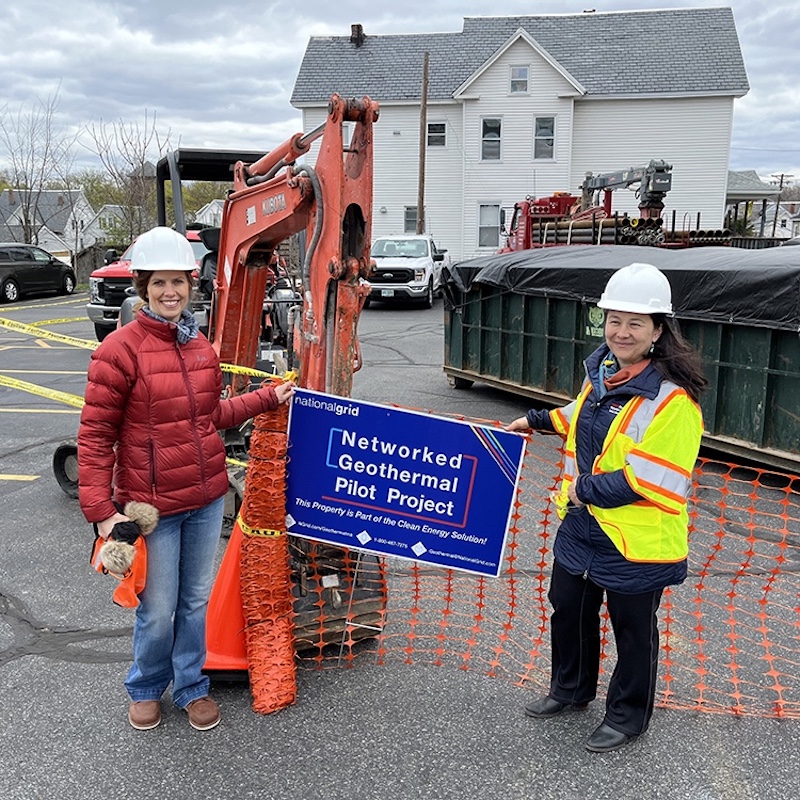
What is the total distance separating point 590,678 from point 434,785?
864mm

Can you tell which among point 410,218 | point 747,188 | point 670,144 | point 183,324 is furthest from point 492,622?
point 747,188

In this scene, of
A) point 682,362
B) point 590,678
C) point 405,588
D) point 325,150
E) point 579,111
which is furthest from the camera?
point 579,111

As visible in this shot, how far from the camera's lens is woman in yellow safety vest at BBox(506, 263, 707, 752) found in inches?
113

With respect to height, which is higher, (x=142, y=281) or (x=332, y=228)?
(x=332, y=228)

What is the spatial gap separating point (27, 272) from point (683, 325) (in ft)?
70.5

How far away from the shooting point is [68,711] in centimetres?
355

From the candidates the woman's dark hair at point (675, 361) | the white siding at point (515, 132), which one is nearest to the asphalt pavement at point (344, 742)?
the woman's dark hair at point (675, 361)

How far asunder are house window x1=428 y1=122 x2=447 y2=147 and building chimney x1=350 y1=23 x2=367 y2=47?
4.91 meters

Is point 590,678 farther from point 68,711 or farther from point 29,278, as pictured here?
point 29,278

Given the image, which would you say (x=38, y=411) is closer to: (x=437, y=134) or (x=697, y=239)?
(x=697, y=239)

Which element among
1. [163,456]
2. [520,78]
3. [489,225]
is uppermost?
[520,78]

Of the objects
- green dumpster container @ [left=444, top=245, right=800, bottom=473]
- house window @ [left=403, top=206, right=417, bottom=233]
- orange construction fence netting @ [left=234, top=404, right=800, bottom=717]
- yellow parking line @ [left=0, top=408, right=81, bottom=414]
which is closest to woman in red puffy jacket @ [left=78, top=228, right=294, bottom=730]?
orange construction fence netting @ [left=234, top=404, right=800, bottom=717]

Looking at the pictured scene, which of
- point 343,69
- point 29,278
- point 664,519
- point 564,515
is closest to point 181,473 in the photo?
point 564,515

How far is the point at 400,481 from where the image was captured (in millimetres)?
3654
